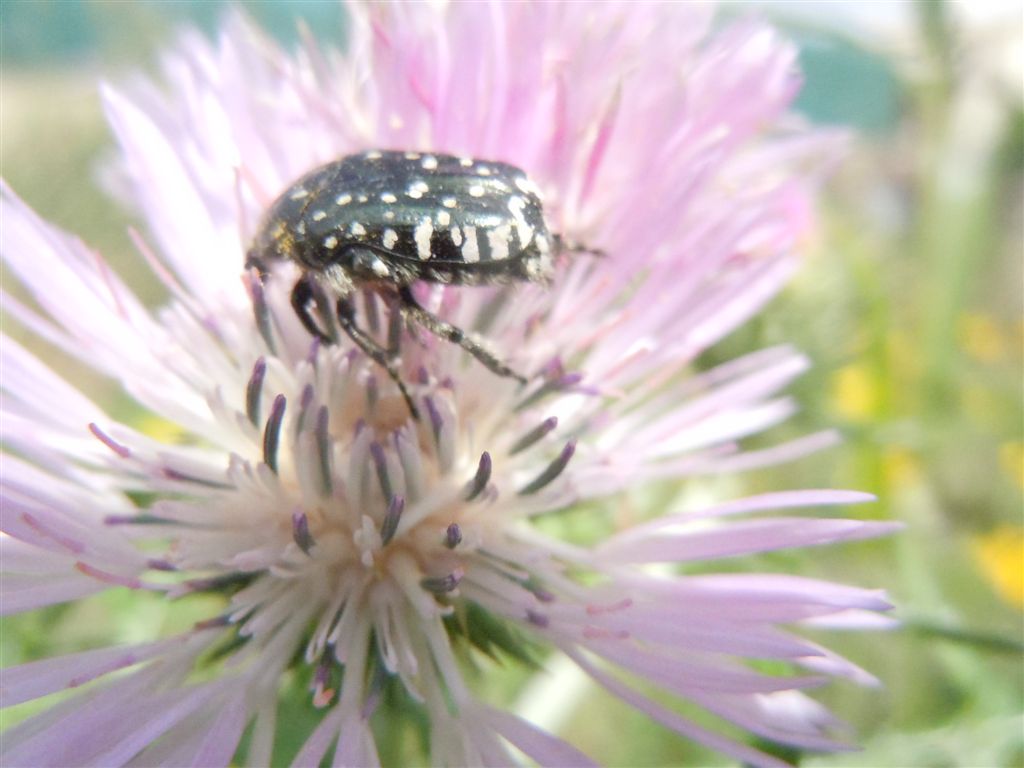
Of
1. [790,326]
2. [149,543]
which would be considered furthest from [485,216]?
[790,326]

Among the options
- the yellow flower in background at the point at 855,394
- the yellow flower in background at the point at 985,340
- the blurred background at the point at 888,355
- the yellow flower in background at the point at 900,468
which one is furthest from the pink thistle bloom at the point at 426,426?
the yellow flower in background at the point at 985,340

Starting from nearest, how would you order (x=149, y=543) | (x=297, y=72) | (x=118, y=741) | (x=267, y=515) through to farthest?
1. (x=118, y=741)
2. (x=267, y=515)
3. (x=297, y=72)
4. (x=149, y=543)

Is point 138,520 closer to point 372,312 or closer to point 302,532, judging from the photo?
point 302,532

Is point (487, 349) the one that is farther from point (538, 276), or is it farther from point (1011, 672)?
point (1011, 672)

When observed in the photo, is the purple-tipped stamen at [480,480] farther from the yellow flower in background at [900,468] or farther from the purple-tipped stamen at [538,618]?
the yellow flower in background at [900,468]

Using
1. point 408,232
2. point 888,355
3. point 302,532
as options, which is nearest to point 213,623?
point 302,532

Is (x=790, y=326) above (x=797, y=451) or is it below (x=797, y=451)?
above
